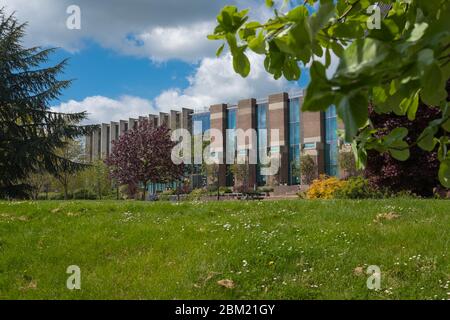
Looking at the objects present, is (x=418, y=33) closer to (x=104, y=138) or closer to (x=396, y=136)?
(x=396, y=136)

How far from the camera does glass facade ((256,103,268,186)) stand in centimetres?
7688

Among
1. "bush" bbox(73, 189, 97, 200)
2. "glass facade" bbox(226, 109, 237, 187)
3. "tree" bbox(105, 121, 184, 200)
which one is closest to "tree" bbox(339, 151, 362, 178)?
"glass facade" bbox(226, 109, 237, 187)

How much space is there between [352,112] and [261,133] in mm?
77043

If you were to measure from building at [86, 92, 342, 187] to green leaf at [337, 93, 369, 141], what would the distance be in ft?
214

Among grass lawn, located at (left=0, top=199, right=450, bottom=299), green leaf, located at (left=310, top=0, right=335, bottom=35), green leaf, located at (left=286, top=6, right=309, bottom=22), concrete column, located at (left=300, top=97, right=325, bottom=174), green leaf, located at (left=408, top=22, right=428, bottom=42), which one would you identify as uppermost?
concrete column, located at (left=300, top=97, right=325, bottom=174)

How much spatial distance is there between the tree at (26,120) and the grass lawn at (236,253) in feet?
74.9

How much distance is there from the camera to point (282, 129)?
244 feet

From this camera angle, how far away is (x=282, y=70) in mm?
1932

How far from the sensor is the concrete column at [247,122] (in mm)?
76562

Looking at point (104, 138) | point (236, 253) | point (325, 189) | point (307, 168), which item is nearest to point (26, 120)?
point (325, 189)

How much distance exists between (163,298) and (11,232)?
4.85 metres

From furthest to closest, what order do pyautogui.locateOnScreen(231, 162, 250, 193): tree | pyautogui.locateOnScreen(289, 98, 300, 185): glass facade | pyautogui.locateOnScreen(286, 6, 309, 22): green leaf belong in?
pyautogui.locateOnScreen(289, 98, 300, 185): glass facade, pyautogui.locateOnScreen(231, 162, 250, 193): tree, pyautogui.locateOnScreen(286, 6, 309, 22): green leaf

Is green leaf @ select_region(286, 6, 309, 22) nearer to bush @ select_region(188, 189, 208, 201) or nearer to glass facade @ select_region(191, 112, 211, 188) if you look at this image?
bush @ select_region(188, 189, 208, 201)
